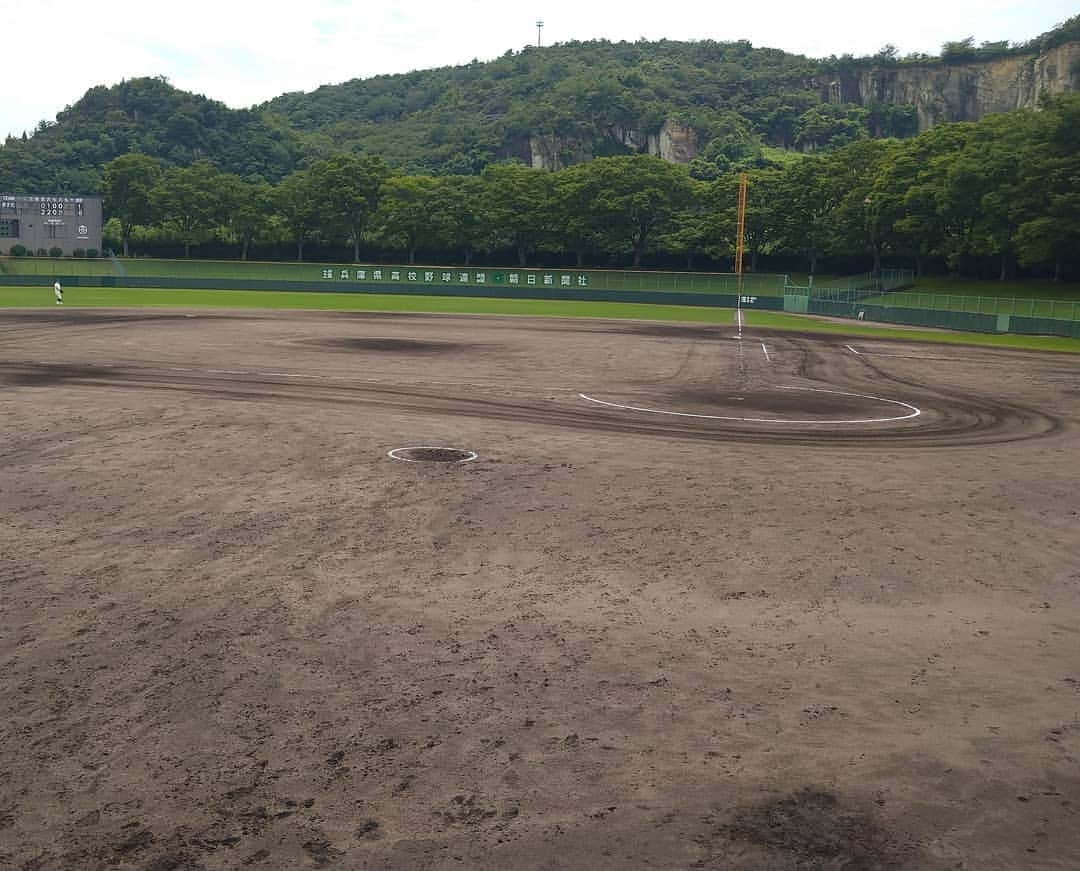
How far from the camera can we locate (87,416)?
22.9m

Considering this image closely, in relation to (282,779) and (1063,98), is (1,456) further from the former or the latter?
(1063,98)

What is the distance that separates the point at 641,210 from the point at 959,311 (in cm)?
6301

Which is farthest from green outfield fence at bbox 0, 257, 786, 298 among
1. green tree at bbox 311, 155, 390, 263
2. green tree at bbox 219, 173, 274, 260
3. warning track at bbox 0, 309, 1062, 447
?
warning track at bbox 0, 309, 1062, 447

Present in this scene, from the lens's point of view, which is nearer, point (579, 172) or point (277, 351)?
point (277, 351)

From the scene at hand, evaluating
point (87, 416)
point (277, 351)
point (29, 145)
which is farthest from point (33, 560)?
point (29, 145)

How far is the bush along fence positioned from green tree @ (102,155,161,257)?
9879cm

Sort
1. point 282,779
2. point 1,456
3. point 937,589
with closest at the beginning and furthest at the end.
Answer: point 282,779, point 937,589, point 1,456

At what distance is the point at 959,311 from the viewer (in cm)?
6506

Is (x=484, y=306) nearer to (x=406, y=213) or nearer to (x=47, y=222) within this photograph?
(x=406, y=213)

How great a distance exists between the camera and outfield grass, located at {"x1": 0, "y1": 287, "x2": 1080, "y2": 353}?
190 ft

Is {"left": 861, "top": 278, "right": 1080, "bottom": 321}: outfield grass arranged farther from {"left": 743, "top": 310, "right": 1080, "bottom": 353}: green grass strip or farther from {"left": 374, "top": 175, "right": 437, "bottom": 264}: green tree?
{"left": 374, "top": 175, "right": 437, "bottom": 264}: green tree

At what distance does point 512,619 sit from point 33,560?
6.36 metres

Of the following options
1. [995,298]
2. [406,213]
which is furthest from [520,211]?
[995,298]

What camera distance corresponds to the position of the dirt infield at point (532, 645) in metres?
6.89
